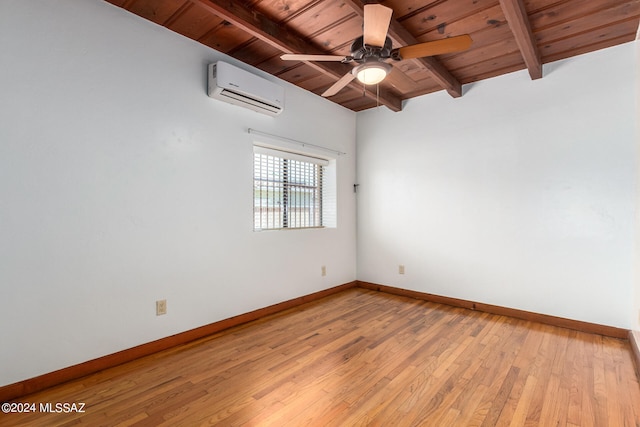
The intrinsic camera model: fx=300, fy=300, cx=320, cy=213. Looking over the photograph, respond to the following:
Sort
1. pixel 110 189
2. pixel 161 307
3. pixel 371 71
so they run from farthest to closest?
pixel 161 307 → pixel 110 189 → pixel 371 71

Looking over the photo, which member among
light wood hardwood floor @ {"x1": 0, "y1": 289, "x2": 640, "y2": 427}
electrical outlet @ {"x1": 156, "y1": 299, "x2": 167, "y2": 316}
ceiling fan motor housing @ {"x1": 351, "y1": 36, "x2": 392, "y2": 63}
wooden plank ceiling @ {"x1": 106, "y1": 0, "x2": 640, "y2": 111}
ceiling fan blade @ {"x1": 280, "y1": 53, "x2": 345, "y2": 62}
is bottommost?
light wood hardwood floor @ {"x1": 0, "y1": 289, "x2": 640, "y2": 427}

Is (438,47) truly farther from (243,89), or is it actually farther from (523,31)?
(243,89)

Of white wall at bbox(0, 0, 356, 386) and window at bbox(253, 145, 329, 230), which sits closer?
white wall at bbox(0, 0, 356, 386)

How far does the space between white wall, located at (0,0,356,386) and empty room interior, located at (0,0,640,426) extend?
0.05ft

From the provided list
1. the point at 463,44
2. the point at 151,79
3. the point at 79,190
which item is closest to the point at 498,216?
the point at 463,44

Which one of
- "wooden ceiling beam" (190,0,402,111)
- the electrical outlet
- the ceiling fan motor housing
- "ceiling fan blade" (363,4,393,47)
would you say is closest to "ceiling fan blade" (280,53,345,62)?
the ceiling fan motor housing

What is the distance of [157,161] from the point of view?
93.6 inches

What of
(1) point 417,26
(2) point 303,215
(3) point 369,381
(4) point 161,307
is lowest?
(3) point 369,381

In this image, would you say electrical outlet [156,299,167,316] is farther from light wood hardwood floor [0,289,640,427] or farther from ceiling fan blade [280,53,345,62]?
ceiling fan blade [280,53,345,62]

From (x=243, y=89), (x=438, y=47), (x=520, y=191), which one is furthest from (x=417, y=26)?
(x=520, y=191)

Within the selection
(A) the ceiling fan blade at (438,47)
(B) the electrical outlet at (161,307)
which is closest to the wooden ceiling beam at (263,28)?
(A) the ceiling fan blade at (438,47)

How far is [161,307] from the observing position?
7.85 ft

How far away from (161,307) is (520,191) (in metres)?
3.54

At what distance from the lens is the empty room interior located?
1.78 metres
